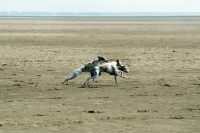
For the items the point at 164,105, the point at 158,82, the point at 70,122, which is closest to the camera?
the point at 70,122

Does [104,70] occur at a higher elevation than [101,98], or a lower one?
higher

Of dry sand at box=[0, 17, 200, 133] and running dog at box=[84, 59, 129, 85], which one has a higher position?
running dog at box=[84, 59, 129, 85]

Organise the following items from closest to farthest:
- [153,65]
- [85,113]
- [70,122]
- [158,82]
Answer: [70,122]
[85,113]
[158,82]
[153,65]

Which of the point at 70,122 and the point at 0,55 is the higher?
the point at 0,55

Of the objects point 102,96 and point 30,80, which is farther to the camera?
point 30,80

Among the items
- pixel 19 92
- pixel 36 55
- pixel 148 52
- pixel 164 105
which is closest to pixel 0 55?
pixel 36 55

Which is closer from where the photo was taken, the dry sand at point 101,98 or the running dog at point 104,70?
the dry sand at point 101,98

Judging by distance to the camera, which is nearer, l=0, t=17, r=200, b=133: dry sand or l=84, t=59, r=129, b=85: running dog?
l=0, t=17, r=200, b=133: dry sand

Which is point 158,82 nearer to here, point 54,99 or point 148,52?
point 54,99

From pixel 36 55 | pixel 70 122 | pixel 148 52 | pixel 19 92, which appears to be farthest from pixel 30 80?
pixel 148 52

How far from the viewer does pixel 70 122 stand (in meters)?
11.6

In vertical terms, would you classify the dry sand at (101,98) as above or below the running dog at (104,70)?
below

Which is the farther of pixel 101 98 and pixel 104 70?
pixel 104 70

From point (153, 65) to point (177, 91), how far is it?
762 centimetres
